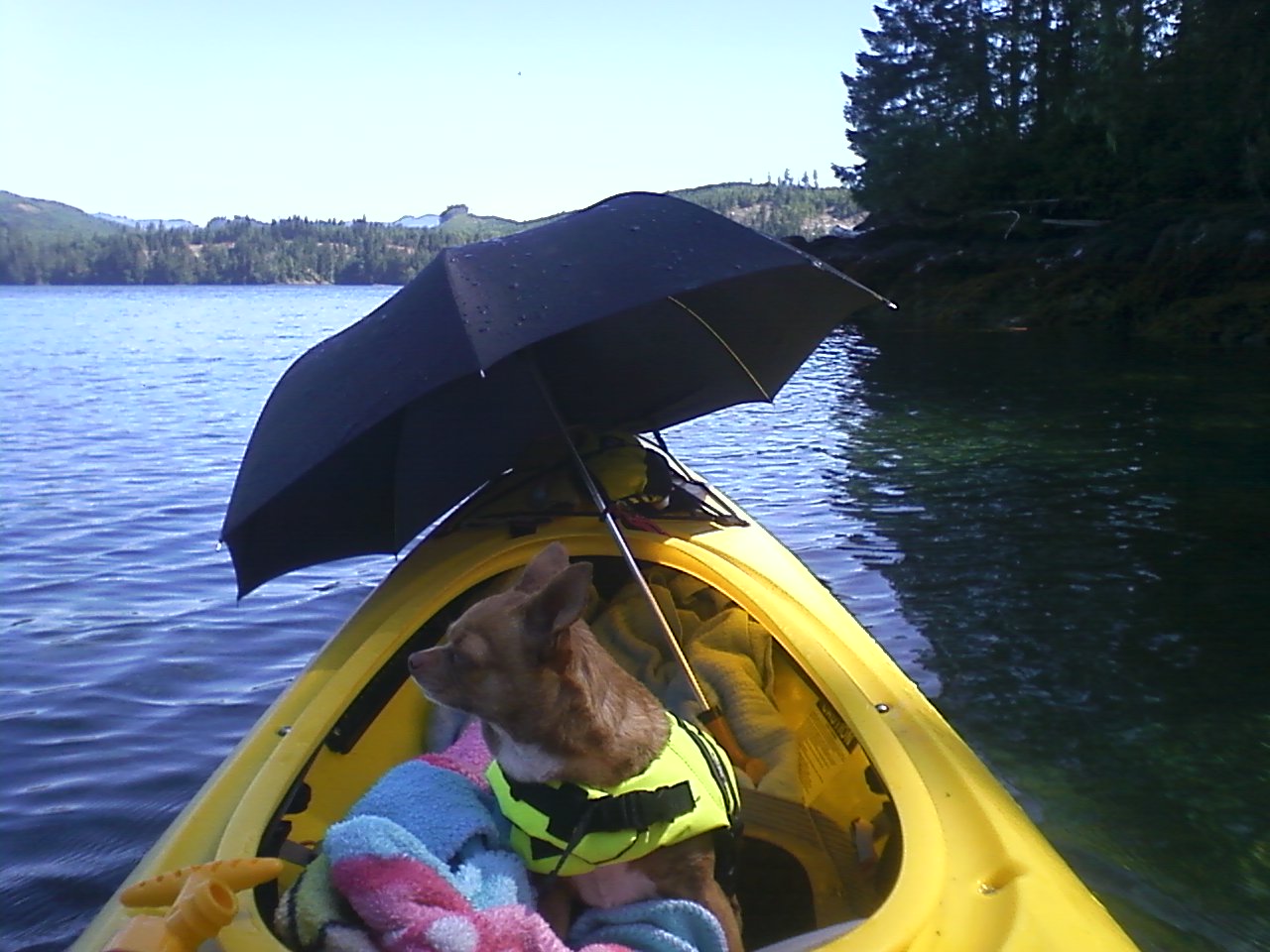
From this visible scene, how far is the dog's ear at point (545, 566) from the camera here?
3166 mm

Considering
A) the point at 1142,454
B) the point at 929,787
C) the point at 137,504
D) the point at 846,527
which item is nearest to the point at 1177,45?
the point at 1142,454

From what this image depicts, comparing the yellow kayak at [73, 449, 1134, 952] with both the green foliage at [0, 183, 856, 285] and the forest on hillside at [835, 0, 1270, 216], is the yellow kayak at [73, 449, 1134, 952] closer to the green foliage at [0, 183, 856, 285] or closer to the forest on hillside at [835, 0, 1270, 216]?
the forest on hillside at [835, 0, 1270, 216]

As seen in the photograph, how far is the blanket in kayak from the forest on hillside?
1274 inches

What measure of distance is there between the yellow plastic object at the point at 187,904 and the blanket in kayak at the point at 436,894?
0.21m

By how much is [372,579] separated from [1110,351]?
19975 millimetres

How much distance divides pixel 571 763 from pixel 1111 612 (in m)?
6.59

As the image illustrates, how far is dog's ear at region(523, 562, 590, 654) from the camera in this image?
267cm

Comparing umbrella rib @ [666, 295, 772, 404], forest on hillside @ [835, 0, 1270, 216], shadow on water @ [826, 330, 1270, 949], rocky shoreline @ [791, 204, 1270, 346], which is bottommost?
shadow on water @ [826, 330, 1270, 949]

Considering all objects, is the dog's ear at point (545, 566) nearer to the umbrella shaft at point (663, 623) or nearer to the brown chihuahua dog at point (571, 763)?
the brown chihuahua dog at point (571, 763)

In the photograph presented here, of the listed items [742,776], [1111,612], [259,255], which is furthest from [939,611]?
[259,255]

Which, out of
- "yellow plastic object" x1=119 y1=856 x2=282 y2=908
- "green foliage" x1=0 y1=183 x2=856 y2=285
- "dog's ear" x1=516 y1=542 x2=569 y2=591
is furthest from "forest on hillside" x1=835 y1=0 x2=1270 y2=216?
"green foliage" x1=0 y1=183 x2=856 y2=285

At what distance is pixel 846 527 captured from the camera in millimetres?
10930

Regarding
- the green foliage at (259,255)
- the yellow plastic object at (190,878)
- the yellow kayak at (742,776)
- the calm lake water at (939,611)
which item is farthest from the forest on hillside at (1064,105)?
the green foliage at (259,255)

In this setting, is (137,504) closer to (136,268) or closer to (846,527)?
(846,527)
